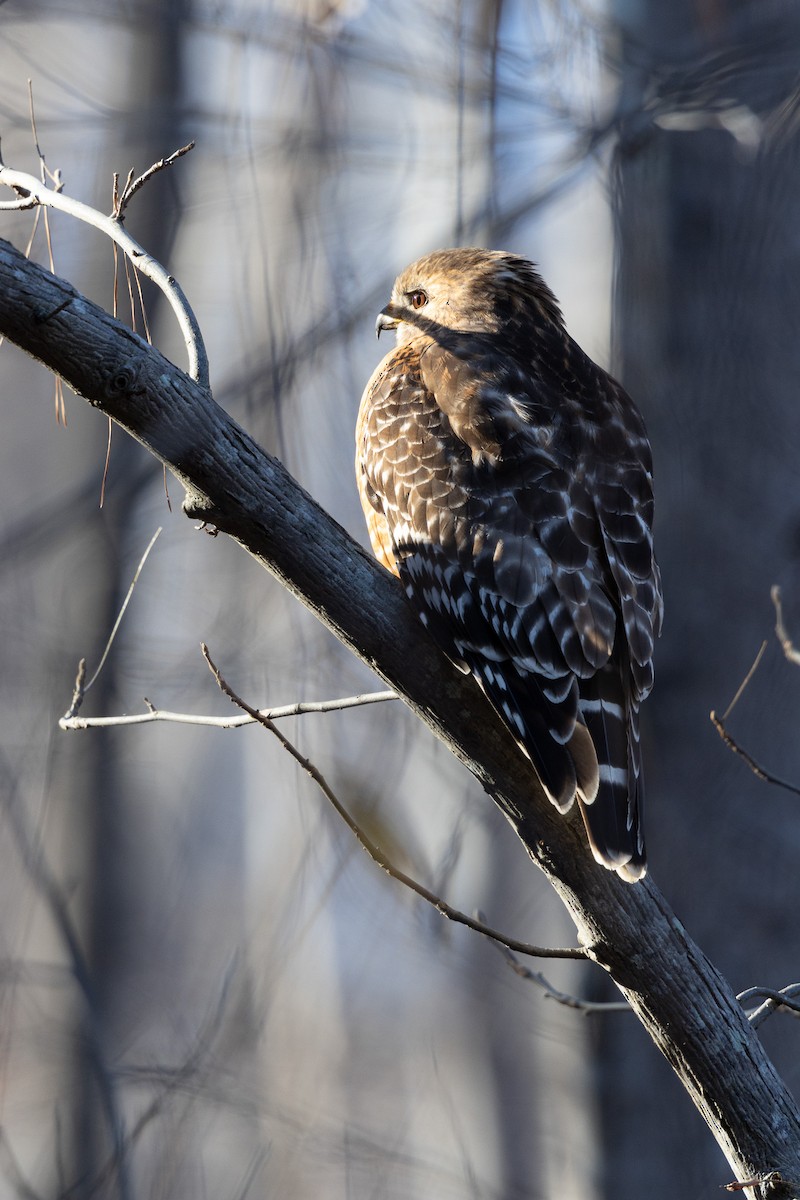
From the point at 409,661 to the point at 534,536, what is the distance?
1.64ft

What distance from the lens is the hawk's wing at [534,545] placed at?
6.35 ft

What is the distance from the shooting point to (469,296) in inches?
117

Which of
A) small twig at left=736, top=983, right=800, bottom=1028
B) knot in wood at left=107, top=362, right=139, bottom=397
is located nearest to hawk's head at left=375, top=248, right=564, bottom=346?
knot in wood at left=107, top=362, right=139, bottom=397

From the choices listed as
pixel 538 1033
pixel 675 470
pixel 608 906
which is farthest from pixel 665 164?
pixel 538 1033

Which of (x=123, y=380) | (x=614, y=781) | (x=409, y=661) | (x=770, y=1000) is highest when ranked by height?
(x=123, y=380)

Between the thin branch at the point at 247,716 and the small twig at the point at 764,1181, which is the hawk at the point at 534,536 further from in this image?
the small twig at the point at 764,1181

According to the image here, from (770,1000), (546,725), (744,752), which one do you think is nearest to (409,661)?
(546,725)

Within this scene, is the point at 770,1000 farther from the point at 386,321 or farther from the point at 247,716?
the point at 386,321

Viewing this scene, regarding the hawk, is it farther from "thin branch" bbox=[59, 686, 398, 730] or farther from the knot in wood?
the knot in wood

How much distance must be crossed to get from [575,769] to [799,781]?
1.45 meters

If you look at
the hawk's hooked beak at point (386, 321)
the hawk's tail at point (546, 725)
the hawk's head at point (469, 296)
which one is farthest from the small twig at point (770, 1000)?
the hawk's hooked beak at point (386, 321)

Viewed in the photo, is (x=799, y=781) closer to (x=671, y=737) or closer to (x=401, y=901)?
(x=671, y=737)

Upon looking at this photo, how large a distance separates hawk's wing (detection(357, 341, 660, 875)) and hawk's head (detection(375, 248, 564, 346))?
12.7 inches

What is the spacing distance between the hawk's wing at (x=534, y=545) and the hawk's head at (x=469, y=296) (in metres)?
0.32
